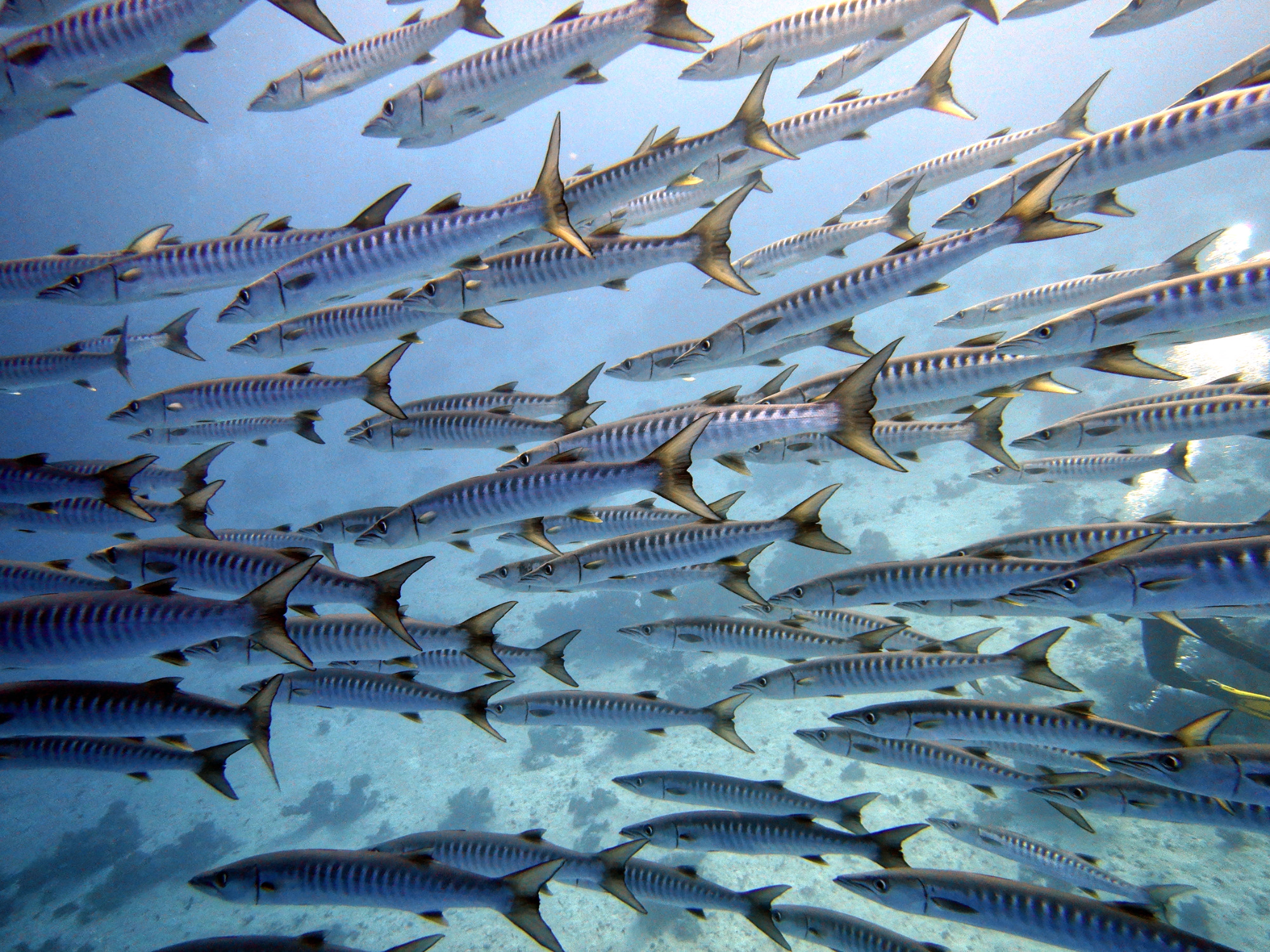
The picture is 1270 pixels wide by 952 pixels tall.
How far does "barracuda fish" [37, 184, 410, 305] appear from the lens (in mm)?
4414

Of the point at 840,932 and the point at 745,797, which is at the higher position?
the point at 745,797

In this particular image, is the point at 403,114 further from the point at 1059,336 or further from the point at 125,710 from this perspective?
the point at 1059,336

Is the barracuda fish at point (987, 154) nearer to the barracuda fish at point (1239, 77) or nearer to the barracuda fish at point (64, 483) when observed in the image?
the barracuda fish at point (1239, 77)

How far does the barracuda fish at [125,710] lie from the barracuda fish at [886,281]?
408 cm

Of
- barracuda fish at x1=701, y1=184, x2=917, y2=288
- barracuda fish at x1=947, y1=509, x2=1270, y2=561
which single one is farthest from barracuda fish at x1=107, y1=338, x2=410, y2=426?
barracuda fish at x1=947, y1=509, x2=1270, y2=561

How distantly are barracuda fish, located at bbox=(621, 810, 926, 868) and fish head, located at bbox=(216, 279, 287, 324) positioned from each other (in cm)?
543

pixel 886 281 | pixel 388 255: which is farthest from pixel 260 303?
pixel 886 281

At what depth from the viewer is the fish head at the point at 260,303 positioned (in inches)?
164

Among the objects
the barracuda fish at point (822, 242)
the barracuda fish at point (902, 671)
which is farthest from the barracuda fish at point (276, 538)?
the barracuda fish at point (822, 242)

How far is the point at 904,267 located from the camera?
4.02m

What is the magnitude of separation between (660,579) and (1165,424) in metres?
4.28

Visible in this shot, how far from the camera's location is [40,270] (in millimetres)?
5043

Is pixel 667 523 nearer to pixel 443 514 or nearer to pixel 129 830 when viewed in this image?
pixel 443 514

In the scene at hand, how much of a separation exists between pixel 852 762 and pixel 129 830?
701 inches
